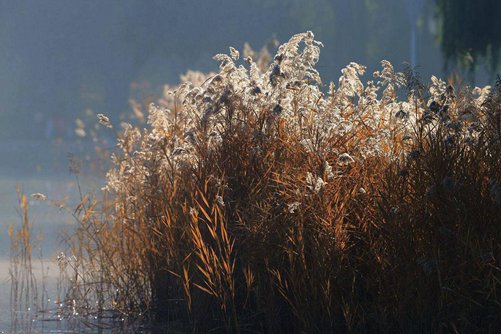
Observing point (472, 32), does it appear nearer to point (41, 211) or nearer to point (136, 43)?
point (41, 211)

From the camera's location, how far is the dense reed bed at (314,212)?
4.20 metres

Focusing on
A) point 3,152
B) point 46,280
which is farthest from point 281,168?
point 3,152

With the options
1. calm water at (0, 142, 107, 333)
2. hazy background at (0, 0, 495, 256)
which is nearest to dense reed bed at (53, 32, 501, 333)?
calm water at (0, 142, 107, 333)

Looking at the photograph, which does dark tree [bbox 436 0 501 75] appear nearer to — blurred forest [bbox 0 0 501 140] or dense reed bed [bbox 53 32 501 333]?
dense reed bed [bbox 53 32 501 333]

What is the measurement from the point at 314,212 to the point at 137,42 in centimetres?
4888

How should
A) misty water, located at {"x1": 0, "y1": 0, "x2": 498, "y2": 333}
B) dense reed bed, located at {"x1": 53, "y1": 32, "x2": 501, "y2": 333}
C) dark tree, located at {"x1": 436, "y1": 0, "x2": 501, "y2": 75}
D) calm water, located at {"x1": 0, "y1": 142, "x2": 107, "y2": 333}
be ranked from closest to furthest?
dense reed bed, located at {"x1": 53, "y1": 32, "x2": 501, "y2": 333} → calm water, located at {"x1": 0, "y1": 142, "x2": 107, "y2": 333} → dark tree, located at {"x1": 436, "y1": 0, "x2": 501, "y2": 75} → misty water, located at {"x1": 0, "y1": 0, "x2": 498, "y2": 333}

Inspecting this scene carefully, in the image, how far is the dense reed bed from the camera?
4203mm

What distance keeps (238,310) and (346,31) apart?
4124 cm

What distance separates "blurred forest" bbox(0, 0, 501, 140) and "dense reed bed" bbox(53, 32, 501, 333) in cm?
3517

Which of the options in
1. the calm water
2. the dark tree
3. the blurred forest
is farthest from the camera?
the blurred forest

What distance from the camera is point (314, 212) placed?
4383 mm

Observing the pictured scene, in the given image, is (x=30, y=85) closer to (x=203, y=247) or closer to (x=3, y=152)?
(x=3, y=152)

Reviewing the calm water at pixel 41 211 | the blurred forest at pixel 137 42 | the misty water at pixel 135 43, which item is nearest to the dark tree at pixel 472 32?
the calm water at pixel 41 211

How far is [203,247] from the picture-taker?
14.7 feet
